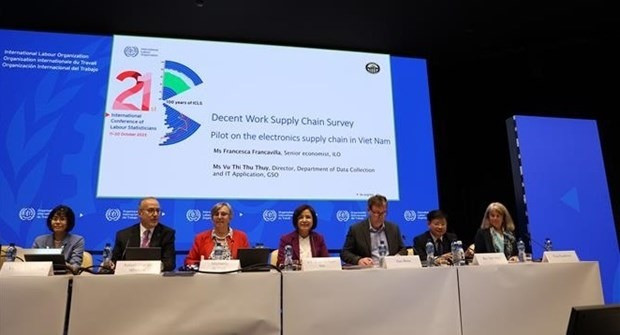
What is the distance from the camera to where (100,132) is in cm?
371

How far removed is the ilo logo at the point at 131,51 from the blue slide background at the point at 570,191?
3.87m

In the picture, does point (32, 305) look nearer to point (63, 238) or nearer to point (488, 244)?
point (63, 238)

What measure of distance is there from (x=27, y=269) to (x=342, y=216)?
2606 mm

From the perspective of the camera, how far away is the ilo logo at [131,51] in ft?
12.8

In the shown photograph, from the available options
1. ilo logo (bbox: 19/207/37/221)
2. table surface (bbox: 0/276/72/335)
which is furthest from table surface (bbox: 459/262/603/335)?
ilo logo (bbox: 19/207/37/221)

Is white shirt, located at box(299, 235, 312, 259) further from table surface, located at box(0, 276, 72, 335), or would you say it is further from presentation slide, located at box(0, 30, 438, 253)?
table surface, located at box(0, 276, 72, 335)

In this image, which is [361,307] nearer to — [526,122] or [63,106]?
[63,106]

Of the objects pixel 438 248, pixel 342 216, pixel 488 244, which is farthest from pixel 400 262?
pixel 342 216

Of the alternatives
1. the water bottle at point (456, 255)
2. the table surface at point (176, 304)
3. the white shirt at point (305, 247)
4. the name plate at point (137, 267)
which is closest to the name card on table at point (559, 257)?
the water bottle at point (456, 255)

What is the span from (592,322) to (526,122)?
13.7 ft

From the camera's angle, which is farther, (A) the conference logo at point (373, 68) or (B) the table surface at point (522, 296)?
(A) the conference logo at point (373, 68)

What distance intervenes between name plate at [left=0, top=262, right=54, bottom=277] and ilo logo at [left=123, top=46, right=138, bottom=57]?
8.73ft

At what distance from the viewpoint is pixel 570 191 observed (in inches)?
185

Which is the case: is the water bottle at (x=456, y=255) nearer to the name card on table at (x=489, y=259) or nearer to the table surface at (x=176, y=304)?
the name card on table at (x=489, y=259)
